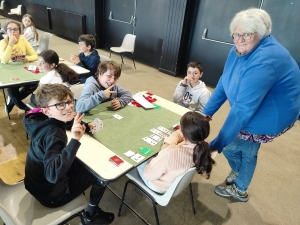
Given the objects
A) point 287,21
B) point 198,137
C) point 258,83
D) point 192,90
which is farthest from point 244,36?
point 287,21

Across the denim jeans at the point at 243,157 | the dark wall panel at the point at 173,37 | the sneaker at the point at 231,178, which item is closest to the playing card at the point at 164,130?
the denim jeans at the point at 243,157

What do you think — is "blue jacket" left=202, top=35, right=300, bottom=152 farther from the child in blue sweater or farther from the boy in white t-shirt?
the child in blue sweater

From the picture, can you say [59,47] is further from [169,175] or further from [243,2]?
[169,175]

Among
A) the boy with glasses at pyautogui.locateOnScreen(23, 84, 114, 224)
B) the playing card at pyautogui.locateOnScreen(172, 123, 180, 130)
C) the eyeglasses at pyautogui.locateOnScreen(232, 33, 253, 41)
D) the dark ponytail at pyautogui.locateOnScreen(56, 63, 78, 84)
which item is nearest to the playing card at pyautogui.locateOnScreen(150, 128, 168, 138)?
the playing card at pyautogui.locateOnScreen(172, 123, 180, 130)

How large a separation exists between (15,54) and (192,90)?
216cm

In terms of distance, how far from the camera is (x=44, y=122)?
1147mm

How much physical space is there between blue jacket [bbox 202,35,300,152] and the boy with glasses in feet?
2.91

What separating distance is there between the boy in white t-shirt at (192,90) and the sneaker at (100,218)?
1.31m

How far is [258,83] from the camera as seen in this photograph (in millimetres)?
1228

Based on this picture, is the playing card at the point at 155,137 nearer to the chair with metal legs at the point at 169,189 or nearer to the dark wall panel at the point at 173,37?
the chair with metal legs at the point at 169,189

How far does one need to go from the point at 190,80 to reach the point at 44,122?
1545 millimetres

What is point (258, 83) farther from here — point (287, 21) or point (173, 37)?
point (173, 37)

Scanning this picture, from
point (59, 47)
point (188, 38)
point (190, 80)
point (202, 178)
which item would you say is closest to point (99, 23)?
point (59, 47)

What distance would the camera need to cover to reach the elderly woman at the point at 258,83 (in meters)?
1.24
